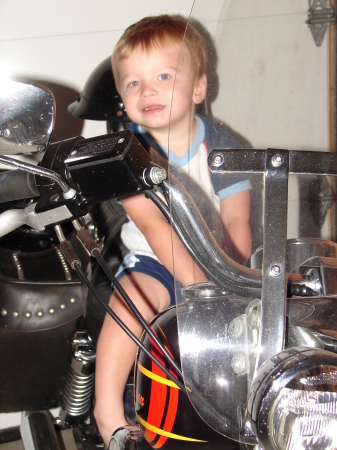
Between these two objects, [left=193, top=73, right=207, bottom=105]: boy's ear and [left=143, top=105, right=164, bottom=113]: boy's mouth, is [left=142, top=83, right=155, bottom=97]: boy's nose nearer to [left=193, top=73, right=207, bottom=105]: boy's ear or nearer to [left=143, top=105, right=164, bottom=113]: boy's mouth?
[left=143, top=105, right=164, bottom=113]: boy's mouth

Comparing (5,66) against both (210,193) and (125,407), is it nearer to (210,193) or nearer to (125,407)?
(125,407)

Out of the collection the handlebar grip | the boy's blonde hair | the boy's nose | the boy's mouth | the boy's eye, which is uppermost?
the boy's blonde hair

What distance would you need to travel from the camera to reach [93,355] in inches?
45.0

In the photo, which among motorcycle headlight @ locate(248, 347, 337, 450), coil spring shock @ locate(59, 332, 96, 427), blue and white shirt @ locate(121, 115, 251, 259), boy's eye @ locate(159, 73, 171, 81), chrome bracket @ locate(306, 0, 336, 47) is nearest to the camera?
motorcycle headlight @ locate(248, 347, 337, 450)

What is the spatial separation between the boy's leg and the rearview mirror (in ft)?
1.63

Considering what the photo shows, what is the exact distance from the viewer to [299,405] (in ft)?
1.53

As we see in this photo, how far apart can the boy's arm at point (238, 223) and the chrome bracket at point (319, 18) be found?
27 centimetres

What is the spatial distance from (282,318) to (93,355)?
0.70m

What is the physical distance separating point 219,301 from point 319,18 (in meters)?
0.40

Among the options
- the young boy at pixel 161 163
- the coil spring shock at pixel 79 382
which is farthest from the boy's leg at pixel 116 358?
the coil spring shock at pixel 79 382

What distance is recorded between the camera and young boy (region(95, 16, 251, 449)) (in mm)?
584

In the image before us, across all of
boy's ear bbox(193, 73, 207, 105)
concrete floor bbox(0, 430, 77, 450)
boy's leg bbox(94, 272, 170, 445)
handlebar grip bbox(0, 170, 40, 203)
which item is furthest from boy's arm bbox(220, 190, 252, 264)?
concrete floor bbox(0, 430, 77, 450)

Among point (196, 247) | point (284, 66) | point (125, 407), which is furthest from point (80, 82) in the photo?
point (196, 247)

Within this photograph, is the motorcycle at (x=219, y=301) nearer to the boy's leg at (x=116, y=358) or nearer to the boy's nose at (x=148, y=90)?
the boy's nose at (x=148, y=90)
